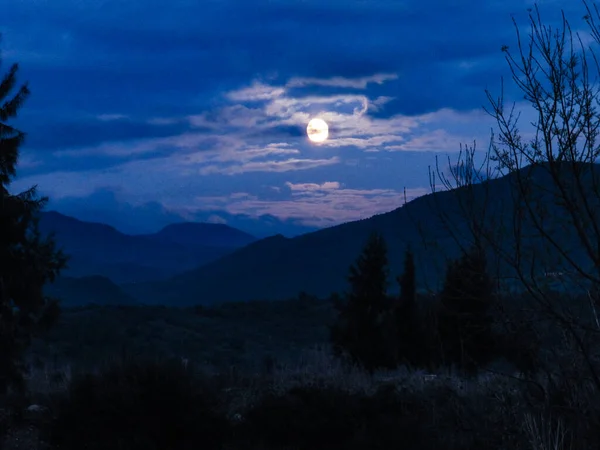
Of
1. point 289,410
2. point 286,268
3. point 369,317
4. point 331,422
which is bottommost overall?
point 331,422

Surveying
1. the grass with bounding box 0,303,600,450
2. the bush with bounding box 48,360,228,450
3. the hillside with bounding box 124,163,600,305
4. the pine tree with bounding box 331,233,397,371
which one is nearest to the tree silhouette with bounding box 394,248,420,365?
the pine tree with bounding box 331,233,397,371

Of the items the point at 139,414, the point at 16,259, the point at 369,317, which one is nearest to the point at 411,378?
the point at 139,414

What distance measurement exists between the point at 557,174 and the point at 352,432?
578cm

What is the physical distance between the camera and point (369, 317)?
22.9 meters

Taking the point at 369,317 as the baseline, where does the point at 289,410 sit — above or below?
below

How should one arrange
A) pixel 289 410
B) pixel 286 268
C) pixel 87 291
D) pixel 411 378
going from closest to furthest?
pixel 289 410 < pixel 411 378 < pixel 87 291 < pixel 286 268

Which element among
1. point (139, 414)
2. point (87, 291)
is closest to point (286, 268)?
point (87, 291)

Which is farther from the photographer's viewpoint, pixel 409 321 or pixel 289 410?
pixel 409 321

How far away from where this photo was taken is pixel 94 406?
9.30 meters

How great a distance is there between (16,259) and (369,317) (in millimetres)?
12483

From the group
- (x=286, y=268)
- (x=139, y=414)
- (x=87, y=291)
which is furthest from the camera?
(x=286, y=268)

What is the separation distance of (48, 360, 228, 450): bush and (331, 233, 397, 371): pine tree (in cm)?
1288

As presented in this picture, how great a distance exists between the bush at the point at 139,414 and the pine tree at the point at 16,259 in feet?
14.2

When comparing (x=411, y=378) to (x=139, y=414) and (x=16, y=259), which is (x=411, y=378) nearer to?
(x=139, y=414)
